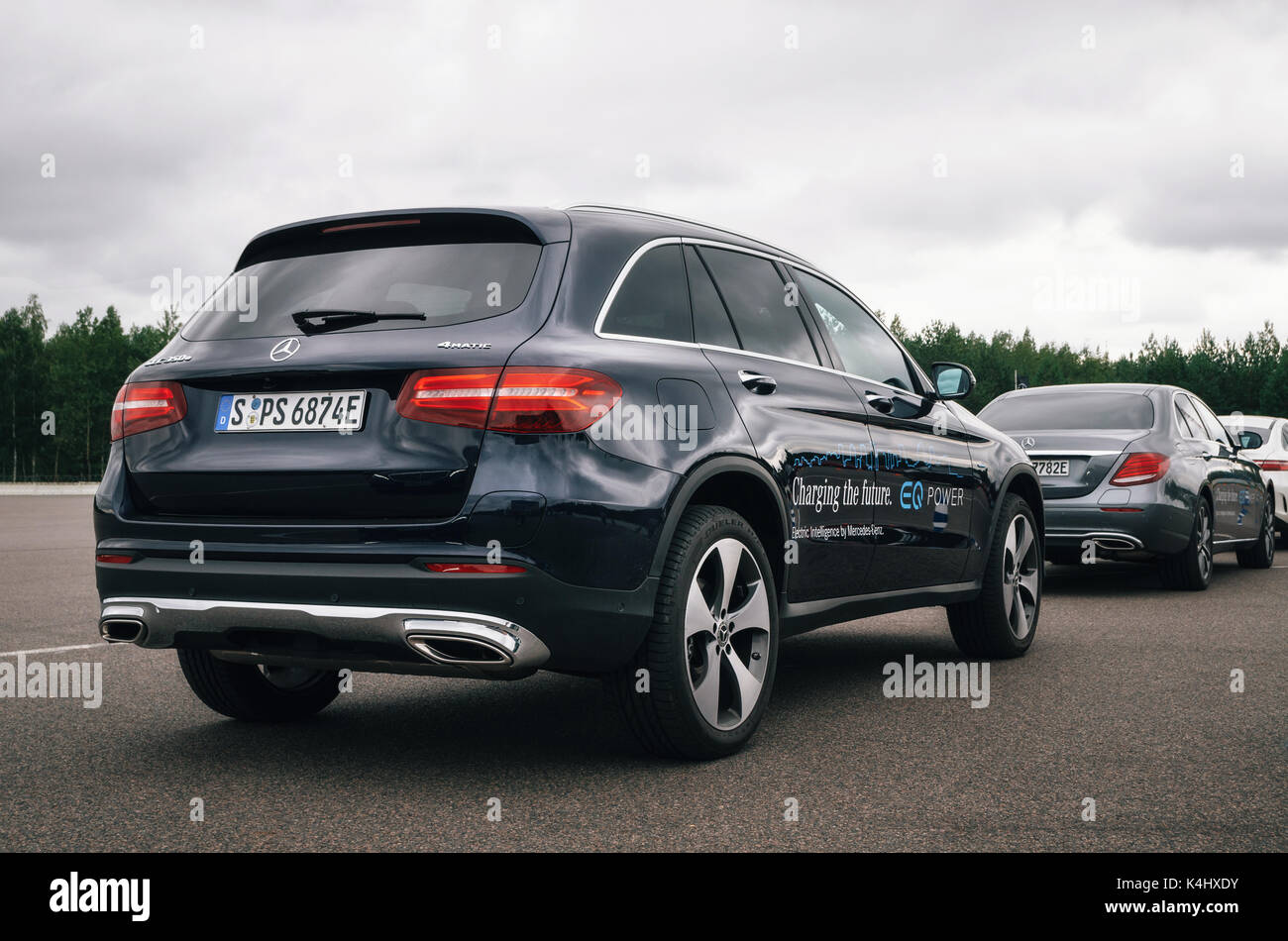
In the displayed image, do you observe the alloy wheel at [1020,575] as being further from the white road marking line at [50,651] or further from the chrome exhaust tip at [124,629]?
the white road marking line at [50,651]

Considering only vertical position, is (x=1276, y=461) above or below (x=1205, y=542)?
above

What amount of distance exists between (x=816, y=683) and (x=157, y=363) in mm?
3333

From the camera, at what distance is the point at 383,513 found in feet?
12.6

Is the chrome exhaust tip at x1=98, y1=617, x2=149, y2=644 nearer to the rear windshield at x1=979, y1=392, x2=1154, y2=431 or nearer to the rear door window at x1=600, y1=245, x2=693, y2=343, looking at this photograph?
the rear door window at x1=600, y1=245, x2=693, y2=343

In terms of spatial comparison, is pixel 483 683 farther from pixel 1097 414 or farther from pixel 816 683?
pixel 1097 414

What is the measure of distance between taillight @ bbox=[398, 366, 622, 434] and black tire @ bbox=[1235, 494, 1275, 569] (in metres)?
10.9

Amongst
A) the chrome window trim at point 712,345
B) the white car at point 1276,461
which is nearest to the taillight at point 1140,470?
the chrome window trim at point 712,345

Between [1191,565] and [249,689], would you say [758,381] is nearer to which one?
[249,689]

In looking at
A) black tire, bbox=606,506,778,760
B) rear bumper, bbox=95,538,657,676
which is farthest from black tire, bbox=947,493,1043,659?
rear bumper, bbox=95,538,657,676

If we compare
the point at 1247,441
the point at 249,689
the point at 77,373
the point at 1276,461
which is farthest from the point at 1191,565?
the point at 77,373

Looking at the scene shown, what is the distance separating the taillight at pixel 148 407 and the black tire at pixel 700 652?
5.53ft

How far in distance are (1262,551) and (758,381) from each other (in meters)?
10.2

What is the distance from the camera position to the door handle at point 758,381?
4680 millimetres

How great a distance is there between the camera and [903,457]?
5727 mm
